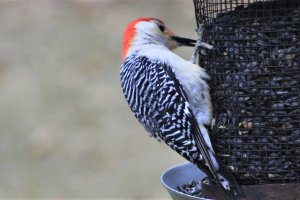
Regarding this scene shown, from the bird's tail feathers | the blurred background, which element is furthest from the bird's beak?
the blurred background

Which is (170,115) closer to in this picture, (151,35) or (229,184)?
(229,184)

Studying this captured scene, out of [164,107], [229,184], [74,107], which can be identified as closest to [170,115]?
[164,107]

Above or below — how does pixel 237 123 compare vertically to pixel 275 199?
above

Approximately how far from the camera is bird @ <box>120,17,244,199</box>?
4871 mm

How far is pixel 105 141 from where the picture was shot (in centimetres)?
982

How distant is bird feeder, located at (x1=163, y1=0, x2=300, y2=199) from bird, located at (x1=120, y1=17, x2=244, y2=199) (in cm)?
10

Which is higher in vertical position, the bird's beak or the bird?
the bird's beak

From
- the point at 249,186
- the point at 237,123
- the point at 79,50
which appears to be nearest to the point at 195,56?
the point at 237,123

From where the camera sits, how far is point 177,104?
496cm

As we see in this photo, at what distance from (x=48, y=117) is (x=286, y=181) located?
5883mm

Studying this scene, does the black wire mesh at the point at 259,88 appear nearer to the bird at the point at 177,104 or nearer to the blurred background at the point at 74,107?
the bird at the point at 177,104

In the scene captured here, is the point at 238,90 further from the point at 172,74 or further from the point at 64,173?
the point at 64,173

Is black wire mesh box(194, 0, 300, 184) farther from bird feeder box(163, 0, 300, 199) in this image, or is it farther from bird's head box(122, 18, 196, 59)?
bird's head box(122, 18, 196, 59)

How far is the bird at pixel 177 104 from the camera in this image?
16.0 feet
